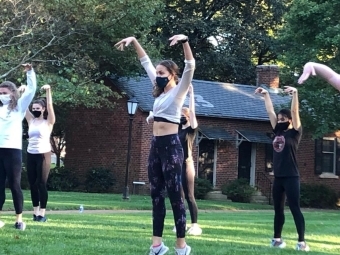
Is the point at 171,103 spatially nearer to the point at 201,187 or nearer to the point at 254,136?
the point at 201,187

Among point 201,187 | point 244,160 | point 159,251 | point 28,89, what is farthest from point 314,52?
point 159,251

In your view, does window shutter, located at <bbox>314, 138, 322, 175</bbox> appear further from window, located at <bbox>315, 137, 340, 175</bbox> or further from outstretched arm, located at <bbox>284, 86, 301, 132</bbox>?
outstretched arm, located at <bbox>284, 86, 301, 132</bbox>

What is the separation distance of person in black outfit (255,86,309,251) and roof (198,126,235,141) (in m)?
20.0

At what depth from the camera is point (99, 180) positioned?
2933 cm

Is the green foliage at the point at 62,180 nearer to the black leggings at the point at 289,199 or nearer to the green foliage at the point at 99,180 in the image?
the green foliage at the point at 99,180

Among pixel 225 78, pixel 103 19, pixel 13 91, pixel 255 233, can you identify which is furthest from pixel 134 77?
pixel 13 91

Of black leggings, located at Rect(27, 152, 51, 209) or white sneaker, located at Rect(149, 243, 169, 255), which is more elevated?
black leggings, located at Rect(27, 152, 51, 209)

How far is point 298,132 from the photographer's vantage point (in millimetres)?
9008

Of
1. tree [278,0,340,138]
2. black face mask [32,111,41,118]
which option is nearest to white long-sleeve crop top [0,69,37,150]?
black face mask [32,111,41,118]

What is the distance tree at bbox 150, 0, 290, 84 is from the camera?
127 ft

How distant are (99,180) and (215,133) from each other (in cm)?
531

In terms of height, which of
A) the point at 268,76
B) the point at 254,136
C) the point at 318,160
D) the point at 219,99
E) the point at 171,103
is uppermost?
the point at 268,76

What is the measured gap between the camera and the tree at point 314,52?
949 inches

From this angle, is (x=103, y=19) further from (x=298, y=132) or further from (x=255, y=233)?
(x=298, y=132)
